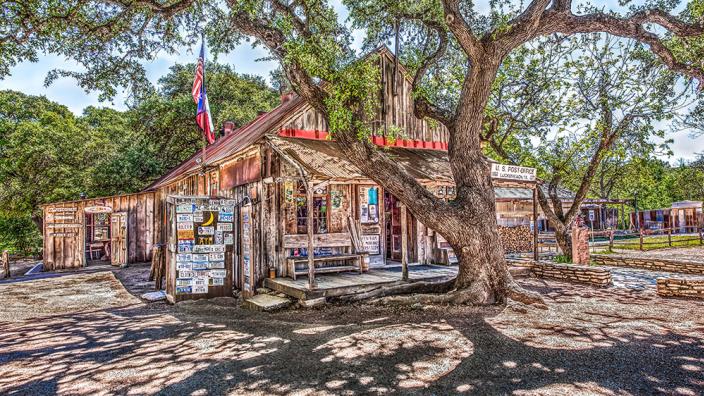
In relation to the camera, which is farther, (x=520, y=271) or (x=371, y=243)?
(x=520, y=271)

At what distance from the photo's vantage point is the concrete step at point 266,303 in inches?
300

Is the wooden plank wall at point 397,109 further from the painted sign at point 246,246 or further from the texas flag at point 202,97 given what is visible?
the texas flag at point 202,97

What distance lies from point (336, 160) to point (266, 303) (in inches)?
130

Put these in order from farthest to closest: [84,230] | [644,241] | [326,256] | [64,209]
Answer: [644,241] → [84,230] → [64,209] → [326,256]

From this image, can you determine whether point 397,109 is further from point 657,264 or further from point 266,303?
point 657,264

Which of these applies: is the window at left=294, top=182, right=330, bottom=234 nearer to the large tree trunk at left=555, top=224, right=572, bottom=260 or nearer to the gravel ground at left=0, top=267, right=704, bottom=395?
the gravel ground at left=0, top=267, right=704, bottom=395

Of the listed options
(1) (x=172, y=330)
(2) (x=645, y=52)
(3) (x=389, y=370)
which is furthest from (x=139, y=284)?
(2) (x=645, y=52)

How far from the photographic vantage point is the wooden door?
53.4 feet

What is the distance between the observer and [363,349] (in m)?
5.17

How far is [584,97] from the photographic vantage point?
11883mm

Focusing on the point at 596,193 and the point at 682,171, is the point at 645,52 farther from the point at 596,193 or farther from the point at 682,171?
the point at 682,171

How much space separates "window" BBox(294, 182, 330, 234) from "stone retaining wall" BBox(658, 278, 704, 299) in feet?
24.2

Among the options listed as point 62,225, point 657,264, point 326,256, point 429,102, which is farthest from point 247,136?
point 657,264

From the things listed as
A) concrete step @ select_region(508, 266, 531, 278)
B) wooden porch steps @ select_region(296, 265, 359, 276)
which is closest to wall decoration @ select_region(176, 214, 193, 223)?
wooden porch steps @ select_region(296, 265, 359, 276)
